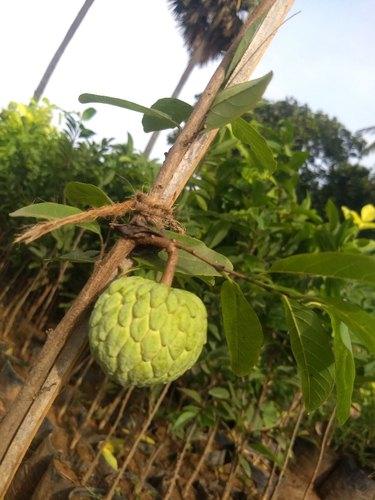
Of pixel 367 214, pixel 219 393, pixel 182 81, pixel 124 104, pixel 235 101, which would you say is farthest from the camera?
pixel 182 81

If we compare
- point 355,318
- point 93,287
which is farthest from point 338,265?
point 93,287

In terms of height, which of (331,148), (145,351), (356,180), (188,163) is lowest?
(145,351)

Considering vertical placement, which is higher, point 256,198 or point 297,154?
point 297,154

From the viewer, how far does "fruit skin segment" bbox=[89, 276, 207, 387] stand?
0.63 metres

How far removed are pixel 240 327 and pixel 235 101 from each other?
33 centimetres

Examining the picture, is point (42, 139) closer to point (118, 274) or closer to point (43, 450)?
point (43, 450)

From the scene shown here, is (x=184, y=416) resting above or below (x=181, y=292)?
below

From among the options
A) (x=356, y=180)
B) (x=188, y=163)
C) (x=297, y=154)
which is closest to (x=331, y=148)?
(x=356, y=180)

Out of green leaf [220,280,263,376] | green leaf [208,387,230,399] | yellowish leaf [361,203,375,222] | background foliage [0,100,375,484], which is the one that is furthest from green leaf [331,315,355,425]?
yellowish leaf [361,203,375,222]

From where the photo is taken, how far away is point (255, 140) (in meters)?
0.76

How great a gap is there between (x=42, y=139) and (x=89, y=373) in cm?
212

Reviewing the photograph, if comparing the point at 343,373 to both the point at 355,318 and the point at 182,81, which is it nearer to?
the point at 355,318

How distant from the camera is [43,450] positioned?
2.02 m

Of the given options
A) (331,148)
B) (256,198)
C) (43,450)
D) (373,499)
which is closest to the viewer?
(43,450)
